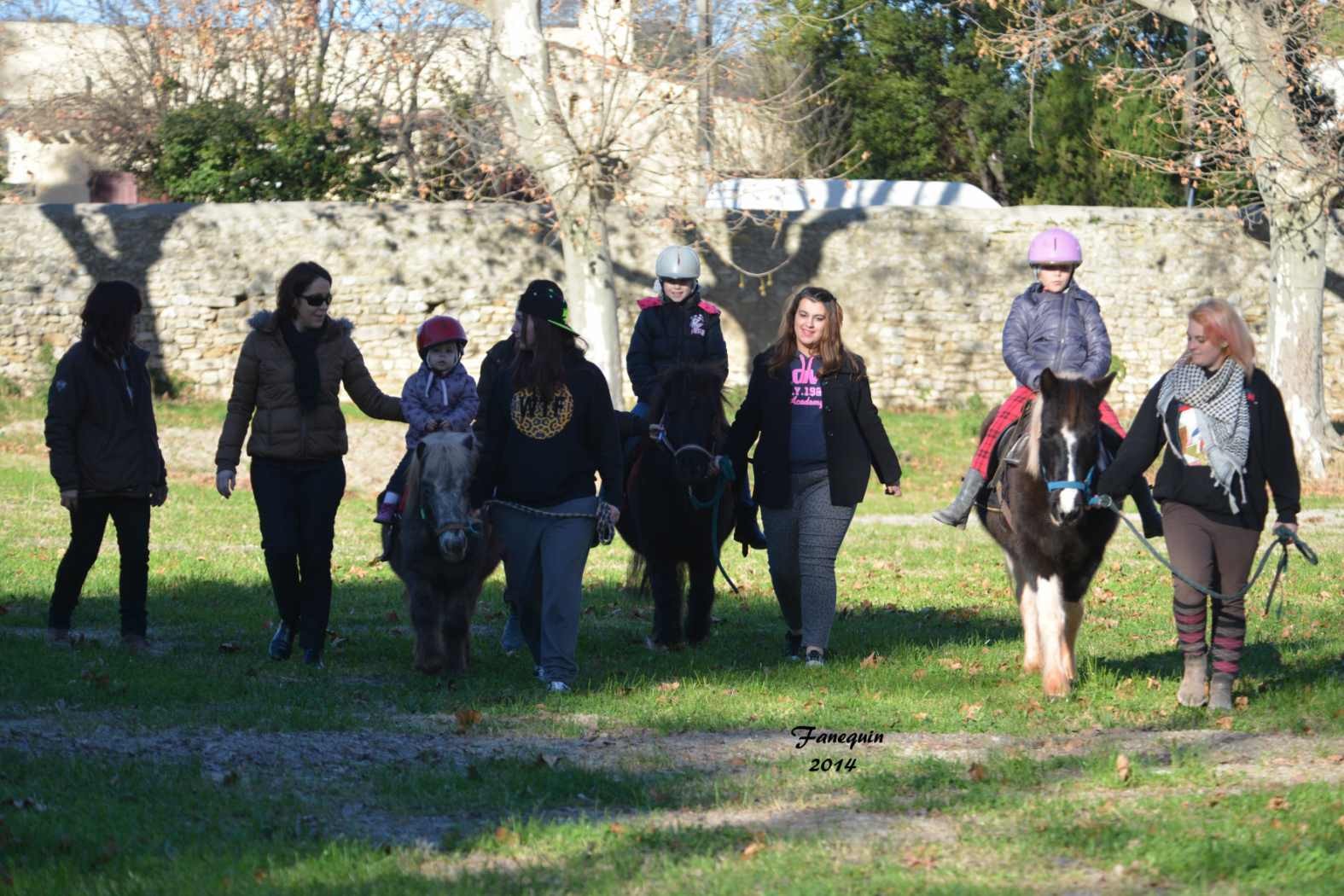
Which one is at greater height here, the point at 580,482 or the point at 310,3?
the point at 310,3

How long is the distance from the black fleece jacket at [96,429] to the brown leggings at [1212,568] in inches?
215

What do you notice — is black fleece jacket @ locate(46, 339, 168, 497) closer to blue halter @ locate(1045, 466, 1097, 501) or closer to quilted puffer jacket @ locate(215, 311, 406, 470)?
quilted puffer jacket @ locate(215, 311, 406, 470)

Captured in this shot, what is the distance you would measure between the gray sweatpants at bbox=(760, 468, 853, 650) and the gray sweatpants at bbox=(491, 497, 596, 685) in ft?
4.16

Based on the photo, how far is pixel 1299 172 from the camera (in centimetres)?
2120

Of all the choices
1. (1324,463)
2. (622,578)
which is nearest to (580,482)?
(622,578)

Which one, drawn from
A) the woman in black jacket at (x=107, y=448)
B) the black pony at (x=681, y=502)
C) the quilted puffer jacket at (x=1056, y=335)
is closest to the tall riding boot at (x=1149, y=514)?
the quilted puffer jacket at (x=1056, y=335)

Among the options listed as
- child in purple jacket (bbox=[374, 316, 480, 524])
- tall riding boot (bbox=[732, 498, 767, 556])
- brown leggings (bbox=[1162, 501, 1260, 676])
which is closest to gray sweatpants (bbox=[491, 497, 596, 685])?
child in purple jacket (bbox=[374, 316, 480, 524])

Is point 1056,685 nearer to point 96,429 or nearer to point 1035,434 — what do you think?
point 1035,434

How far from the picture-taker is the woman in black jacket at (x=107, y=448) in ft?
30.8

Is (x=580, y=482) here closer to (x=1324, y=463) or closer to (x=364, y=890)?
(x=364, y=890)

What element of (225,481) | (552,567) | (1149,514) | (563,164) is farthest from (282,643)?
(563,164)

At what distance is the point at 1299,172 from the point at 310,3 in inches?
553

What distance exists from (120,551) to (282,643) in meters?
1.11

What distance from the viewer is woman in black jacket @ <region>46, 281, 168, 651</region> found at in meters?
9.39
